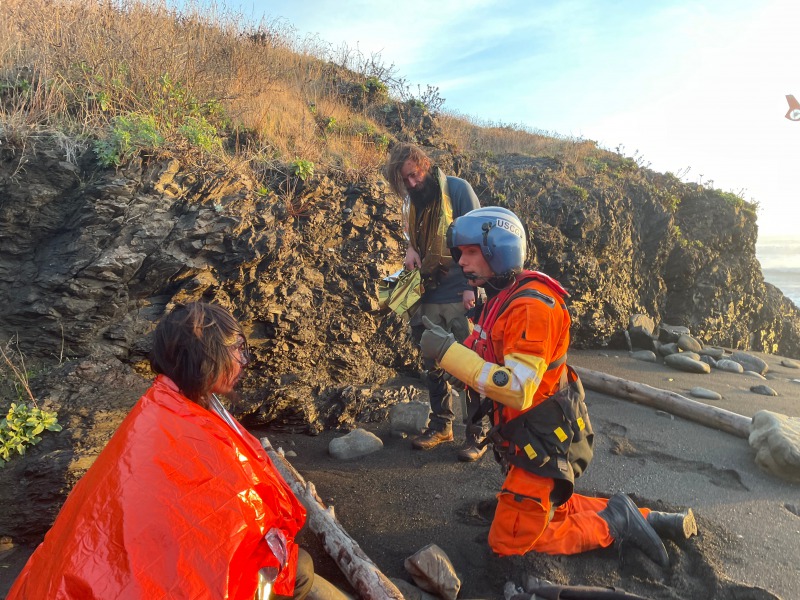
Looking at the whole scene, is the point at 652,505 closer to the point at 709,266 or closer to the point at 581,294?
the point at 581,294

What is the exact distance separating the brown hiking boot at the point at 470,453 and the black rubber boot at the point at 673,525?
1378mm

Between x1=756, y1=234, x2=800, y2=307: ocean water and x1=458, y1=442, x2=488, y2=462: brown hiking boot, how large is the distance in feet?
117

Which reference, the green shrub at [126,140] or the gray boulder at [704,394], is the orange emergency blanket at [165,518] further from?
the gray boulder at [704,394]

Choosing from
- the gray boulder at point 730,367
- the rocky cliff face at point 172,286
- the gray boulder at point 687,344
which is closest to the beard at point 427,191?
the rocky cliff face at point 172,286

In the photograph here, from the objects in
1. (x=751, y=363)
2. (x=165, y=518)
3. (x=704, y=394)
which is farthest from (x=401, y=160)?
(x=751, y=363)

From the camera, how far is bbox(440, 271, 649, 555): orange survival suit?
2.55 m

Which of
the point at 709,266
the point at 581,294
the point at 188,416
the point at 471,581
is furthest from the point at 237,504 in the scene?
the point at 709,266

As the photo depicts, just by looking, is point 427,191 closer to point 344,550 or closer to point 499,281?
point 499,281

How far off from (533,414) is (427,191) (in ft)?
7.00

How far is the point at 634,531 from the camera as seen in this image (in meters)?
2.97

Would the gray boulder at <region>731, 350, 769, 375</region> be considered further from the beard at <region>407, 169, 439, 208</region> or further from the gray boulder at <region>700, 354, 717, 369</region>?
the beard at <region>407, 169, 439, 208</region>

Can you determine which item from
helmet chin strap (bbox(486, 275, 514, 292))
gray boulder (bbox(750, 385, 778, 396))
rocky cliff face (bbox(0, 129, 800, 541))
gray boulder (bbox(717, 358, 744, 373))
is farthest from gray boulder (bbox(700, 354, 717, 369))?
helmet chin strap (bbox(486, 275, 514, 292))

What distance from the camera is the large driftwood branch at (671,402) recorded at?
4961 mm

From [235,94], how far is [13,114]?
288 cm
